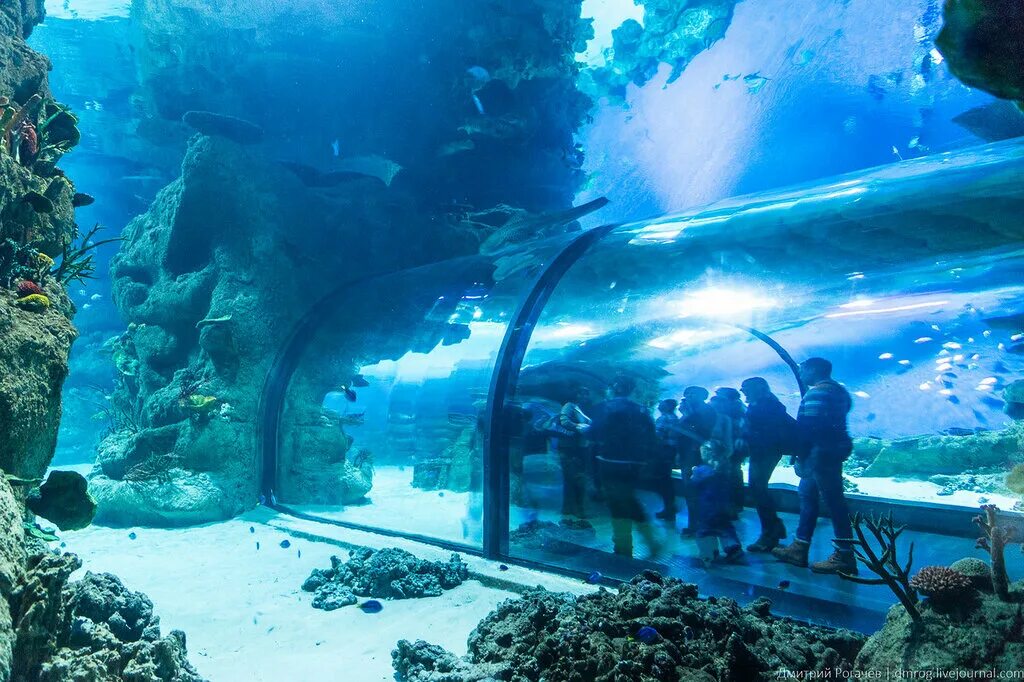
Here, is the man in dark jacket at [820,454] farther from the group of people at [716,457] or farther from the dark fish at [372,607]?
the dark fish at [372,607]

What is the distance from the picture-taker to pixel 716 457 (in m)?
5.10

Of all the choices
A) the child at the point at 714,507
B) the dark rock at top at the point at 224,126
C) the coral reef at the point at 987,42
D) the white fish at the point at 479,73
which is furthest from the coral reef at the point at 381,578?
the white fish at the point at 479,73

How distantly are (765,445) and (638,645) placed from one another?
2730 mm

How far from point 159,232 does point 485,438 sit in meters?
9.79

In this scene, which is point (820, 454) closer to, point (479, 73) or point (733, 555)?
point (733, 555)

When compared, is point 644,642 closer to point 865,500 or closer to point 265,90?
point 865,500

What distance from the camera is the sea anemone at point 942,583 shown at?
2.71m

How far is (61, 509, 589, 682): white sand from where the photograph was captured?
400cm

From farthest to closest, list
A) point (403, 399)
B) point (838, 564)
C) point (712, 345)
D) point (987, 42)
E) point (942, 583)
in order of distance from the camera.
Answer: point (403, 399), point (712, 345), point (838, 564), point (942, 583), point (987, 42)

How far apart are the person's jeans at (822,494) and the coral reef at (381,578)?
356 centimetres

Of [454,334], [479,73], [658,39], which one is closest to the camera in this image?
[454,334]

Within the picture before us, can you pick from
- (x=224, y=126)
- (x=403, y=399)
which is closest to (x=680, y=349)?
(x=403, y=399)

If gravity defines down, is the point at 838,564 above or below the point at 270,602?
above

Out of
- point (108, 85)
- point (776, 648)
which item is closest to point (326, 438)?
point (776, 648)
